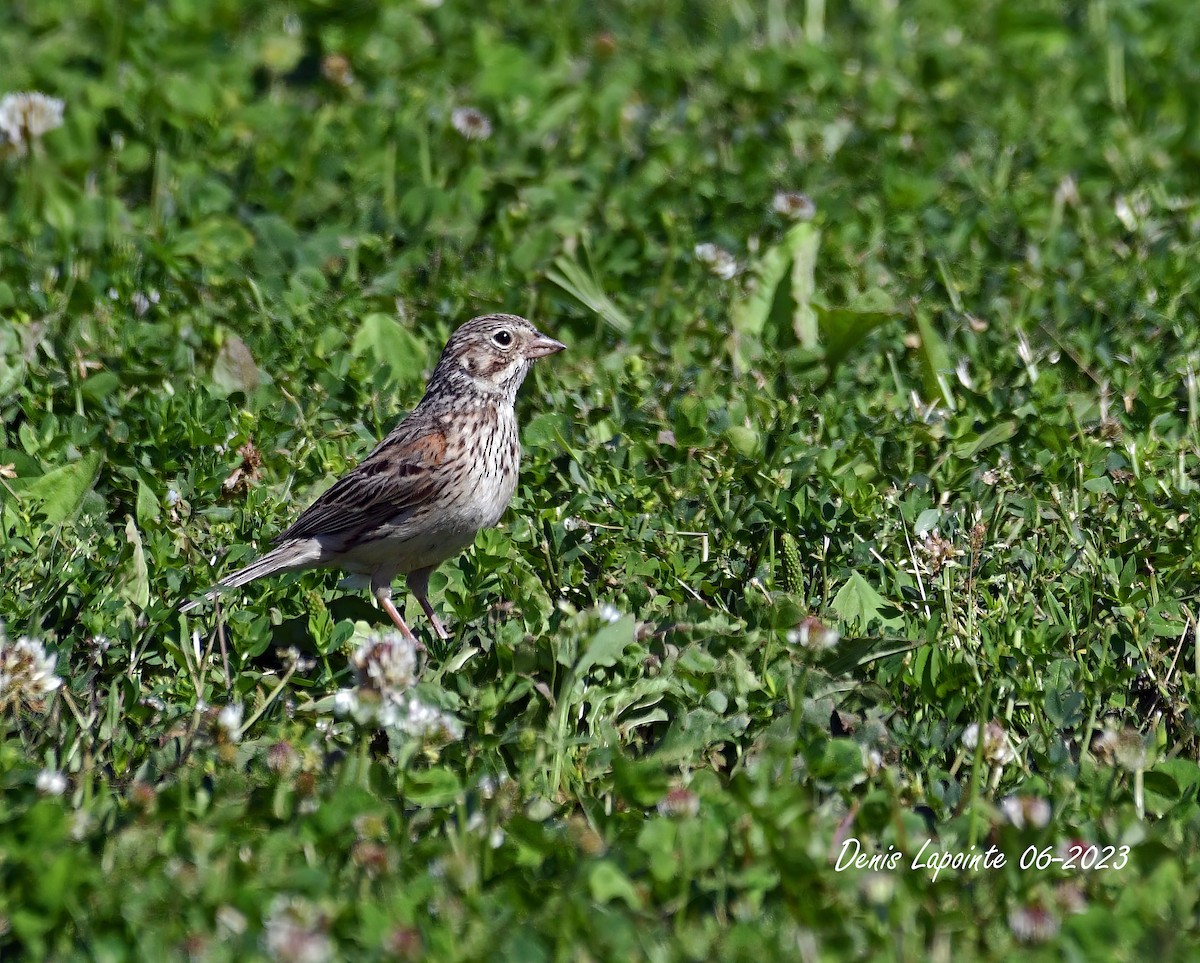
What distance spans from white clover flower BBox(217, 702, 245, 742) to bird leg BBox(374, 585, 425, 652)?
2.12ft

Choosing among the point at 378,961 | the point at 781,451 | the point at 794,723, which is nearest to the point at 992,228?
the point at 781,451

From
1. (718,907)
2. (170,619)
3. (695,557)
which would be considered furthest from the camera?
(695,557)

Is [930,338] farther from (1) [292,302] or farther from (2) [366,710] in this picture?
(2) [366,710]

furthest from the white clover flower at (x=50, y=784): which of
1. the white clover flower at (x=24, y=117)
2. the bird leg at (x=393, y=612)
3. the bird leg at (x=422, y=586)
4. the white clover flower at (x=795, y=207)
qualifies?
the white clover flower at (x=795, y=207)

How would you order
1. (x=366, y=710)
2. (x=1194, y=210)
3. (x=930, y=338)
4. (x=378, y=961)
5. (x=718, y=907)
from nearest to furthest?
1. (x=378, y=961)
2. (x=718, y=907)
3. (x=366, y=710)
4. (x=930, y=338)
5. (x=1194, y=210)

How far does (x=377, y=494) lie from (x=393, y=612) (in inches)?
18.6

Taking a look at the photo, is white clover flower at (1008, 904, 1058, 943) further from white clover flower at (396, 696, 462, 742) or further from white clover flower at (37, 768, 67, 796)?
white clover flower at (37, 768, 67, 796)

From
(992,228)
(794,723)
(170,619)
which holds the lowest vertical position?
(992,228)

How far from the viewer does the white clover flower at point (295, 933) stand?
3.46m

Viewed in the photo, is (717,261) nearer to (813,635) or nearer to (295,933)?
(813,635)

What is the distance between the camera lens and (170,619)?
5.25 meters

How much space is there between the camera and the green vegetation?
4016mm

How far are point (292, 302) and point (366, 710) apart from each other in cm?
365

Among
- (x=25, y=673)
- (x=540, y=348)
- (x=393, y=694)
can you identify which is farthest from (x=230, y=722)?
(x=540, y=348)
